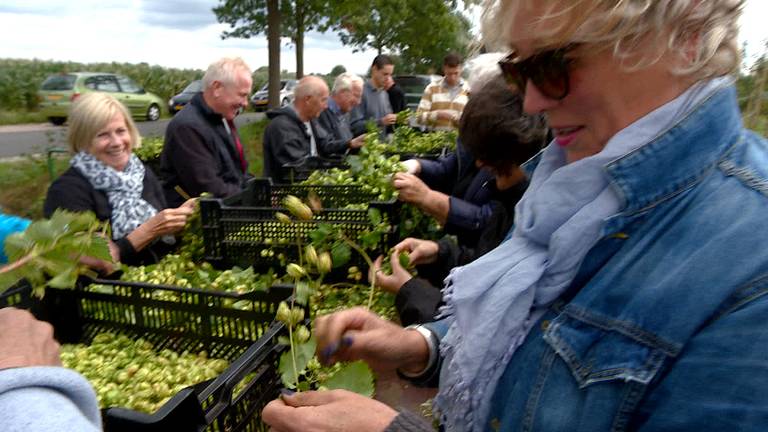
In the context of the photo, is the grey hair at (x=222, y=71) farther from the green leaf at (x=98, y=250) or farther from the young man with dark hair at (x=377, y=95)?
the young man with dark hair at (x=377, y=95)

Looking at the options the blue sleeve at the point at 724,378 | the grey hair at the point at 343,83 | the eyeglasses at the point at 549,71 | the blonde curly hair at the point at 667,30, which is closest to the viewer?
the blue sleeve at the point at 724,378

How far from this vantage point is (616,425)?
80 cm

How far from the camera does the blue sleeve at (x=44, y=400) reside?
83cm

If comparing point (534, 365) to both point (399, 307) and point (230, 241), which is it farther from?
point (230, 241)

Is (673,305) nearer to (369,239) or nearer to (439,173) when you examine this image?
(369,239)

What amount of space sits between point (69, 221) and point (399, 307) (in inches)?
41.4

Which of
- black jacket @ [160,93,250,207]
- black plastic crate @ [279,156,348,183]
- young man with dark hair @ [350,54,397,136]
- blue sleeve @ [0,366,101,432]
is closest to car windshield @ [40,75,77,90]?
young man with dark hair @ [350,54,397,136]

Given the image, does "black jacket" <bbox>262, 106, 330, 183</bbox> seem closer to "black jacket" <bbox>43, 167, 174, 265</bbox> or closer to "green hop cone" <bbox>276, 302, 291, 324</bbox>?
"black jacket" <bbox>43, 167, 174, 265</bbox>

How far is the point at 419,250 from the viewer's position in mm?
2236

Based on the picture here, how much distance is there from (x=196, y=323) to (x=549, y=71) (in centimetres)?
134

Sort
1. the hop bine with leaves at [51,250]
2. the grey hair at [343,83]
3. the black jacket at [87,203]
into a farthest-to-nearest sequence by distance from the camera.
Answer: the grey hair at [343,83] < the black jacket at [87,203] < the hop bine with leaves at [51,250]

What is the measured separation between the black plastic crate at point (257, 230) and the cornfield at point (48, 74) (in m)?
24.7

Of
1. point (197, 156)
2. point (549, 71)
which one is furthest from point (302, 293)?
point (197, 156)

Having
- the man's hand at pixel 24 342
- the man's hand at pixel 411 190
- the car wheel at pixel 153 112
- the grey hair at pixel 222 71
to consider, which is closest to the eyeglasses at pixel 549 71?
the man's hand at pixel 24 342
